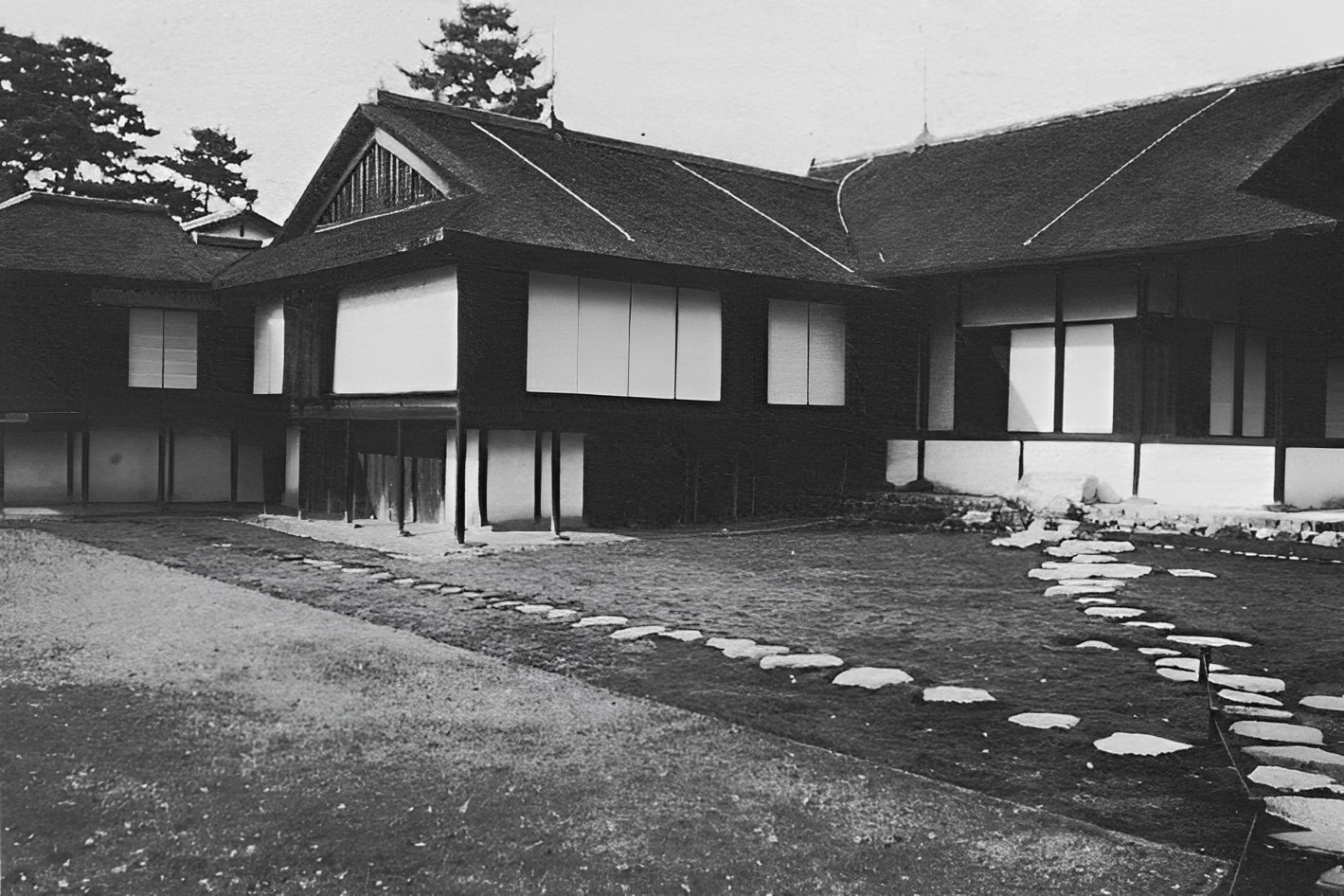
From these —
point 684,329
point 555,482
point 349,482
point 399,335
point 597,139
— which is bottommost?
point 349,482

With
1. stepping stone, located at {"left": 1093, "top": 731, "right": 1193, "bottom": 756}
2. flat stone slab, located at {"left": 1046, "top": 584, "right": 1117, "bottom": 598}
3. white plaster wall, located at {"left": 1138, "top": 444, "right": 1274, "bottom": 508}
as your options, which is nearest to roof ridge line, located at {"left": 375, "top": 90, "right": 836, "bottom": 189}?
white plaster wall, located at {"left": 1138, "top": 444, "right": 1274, "bottom": 508}

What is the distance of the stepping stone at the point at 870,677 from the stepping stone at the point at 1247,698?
1.85 m

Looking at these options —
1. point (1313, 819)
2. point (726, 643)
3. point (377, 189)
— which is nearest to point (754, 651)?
point (726, 643)

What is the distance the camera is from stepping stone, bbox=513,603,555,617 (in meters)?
9.47

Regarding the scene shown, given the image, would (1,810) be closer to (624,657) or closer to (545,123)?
(624,657)

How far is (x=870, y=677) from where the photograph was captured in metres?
7.19

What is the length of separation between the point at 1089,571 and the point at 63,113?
10.8m

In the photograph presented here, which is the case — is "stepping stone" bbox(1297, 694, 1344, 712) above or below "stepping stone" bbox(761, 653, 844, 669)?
above

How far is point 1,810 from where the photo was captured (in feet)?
14.2

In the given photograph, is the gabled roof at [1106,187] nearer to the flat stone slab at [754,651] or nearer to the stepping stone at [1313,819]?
the flat stone slab at [754,651]

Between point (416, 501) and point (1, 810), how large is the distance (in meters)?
12.6

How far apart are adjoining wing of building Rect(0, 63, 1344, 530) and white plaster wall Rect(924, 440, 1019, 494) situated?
1.9 inches

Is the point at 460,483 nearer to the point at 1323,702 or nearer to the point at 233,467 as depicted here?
the point at 233,467

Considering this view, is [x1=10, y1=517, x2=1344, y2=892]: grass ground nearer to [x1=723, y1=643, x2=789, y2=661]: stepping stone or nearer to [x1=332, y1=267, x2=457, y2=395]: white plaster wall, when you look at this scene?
[x1=723, y1=643, x2=789, y2=661]: stepping stone
